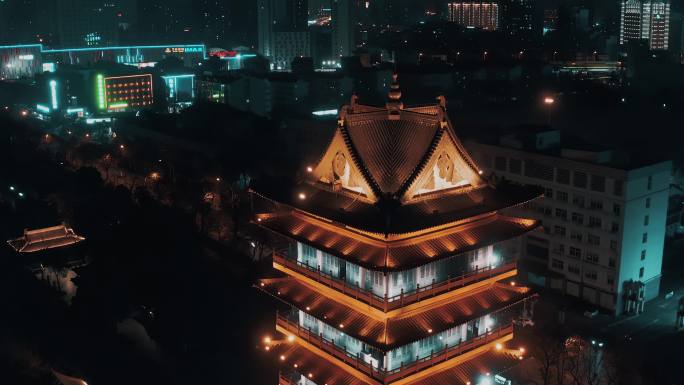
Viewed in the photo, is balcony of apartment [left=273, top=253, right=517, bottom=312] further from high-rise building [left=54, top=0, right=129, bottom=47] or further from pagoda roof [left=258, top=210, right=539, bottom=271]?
high-rise building [left=54, top=0, right=129, bottom=47]

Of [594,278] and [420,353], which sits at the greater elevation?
[420,353]

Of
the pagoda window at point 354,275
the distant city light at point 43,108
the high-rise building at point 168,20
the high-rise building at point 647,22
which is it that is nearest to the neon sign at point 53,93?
the distant city light at point 43,108

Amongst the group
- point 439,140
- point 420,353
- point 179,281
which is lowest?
point 179,281

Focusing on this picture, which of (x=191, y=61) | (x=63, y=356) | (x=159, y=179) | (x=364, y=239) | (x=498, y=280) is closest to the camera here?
(x=364, y=239)

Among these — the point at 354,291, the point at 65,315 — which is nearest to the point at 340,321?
the point at 354,291

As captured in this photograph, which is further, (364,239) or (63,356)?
(63,356)

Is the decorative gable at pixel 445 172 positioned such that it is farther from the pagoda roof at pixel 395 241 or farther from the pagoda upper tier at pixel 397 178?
the pagoda roof at pixel 395 241

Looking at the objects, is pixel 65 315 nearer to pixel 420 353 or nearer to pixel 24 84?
pixel 420 353

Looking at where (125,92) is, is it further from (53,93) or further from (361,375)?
(361,375)
